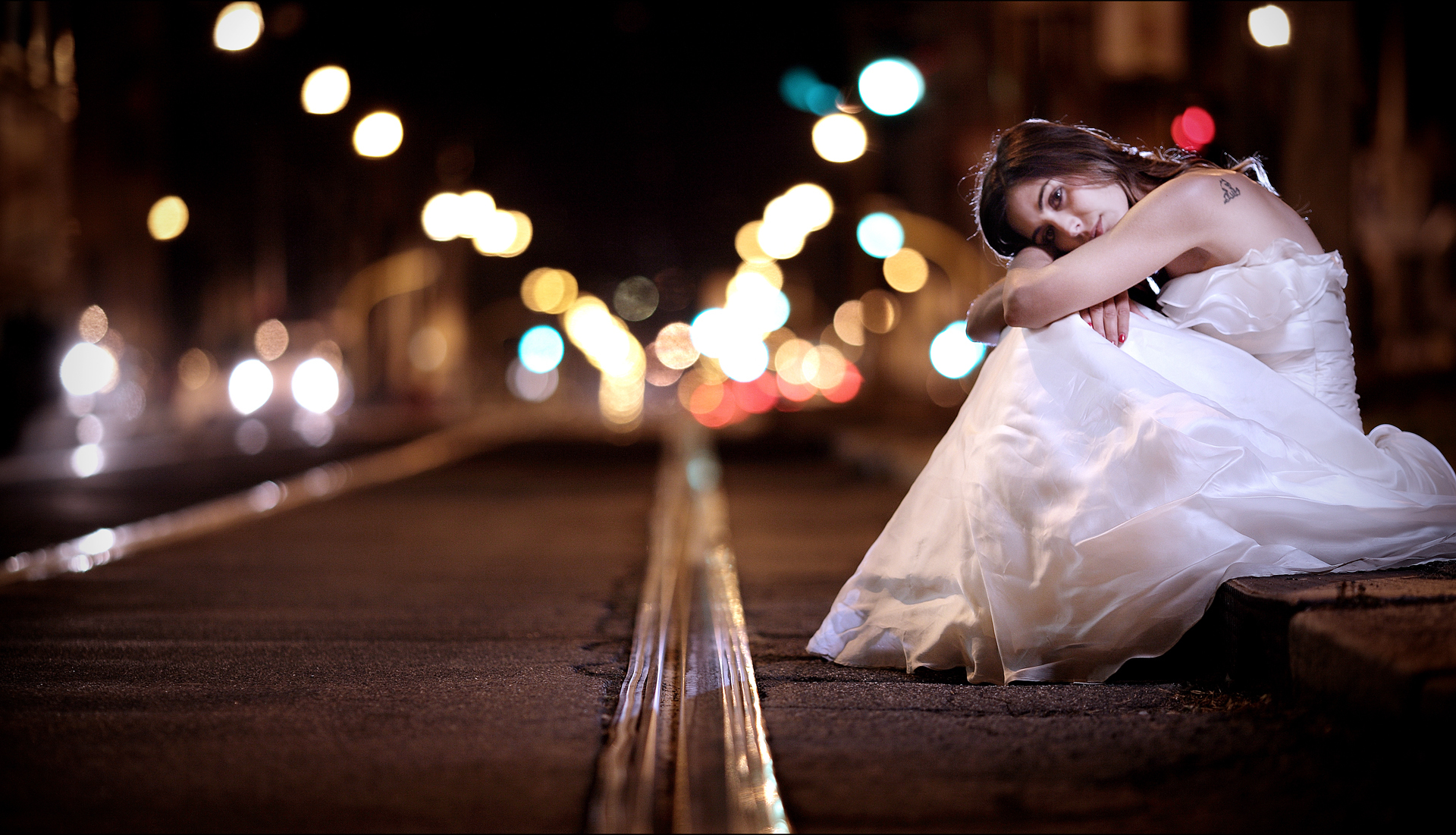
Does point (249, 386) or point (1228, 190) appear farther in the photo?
point (249, 386)

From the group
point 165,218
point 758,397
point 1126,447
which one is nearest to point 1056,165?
point 1126,447

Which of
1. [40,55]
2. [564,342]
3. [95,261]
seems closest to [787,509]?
[40,55]

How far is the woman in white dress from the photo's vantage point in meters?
3.87

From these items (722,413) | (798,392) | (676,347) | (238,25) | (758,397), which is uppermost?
(676,347)

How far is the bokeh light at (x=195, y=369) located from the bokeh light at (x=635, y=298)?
7604 centimetres

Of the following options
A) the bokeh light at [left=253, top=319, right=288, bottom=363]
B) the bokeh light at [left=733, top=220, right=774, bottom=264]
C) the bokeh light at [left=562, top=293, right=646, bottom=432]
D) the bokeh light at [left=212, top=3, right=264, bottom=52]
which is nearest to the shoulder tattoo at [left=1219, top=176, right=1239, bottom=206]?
the bokeh light at [left=212, top=3, right=264, bottom=52]

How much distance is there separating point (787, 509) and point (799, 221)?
17772 millimetres

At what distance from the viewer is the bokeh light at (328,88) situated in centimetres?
A: 1805

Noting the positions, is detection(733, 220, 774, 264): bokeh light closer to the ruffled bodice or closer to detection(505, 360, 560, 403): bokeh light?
detection(505, 360, 560, 403): bokeh light

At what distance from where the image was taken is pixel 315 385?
126 feet

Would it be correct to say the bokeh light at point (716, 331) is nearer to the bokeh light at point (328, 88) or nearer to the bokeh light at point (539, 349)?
the bokeh light at point (539, 349)

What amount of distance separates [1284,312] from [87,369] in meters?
25.0

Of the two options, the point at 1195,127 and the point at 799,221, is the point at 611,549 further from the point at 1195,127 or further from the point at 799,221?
the point at 799,221

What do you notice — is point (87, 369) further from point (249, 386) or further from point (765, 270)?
point (765, 270)
